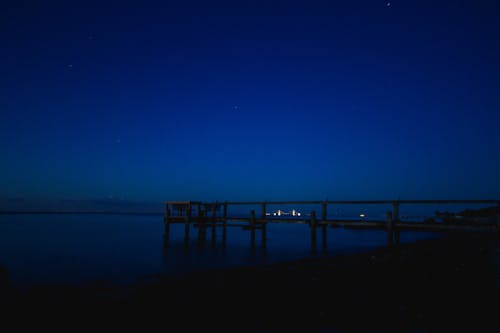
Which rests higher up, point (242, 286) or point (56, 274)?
point (242, 286)

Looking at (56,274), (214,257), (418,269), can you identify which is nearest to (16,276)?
(56,274)

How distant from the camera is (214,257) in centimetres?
2025

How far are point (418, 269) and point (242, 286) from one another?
220 inches

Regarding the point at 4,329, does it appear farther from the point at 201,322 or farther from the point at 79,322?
the point at 201,322

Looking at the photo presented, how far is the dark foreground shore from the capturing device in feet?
16.3

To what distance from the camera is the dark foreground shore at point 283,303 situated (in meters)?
4.98

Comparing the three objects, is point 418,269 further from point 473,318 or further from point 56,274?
point 56,274

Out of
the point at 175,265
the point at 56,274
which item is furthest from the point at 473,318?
the point at 56,274

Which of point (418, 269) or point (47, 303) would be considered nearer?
point (47, 303)

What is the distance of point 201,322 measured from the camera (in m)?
5.11

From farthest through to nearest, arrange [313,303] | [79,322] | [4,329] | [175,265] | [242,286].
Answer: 1. [175,265]
2. [242,286]
3. [313,303]
4. [79,322]
5. [4,329]

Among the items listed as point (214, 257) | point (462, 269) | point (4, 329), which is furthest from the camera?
point (214, 257)

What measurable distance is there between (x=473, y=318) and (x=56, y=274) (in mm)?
18434

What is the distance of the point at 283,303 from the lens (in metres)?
5.99
